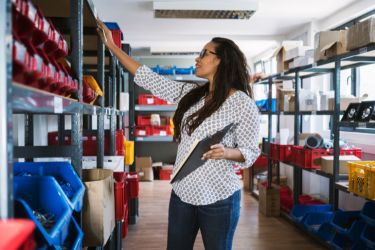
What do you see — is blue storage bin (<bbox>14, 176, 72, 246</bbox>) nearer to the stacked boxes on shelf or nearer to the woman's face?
the stacked boxes on shelf

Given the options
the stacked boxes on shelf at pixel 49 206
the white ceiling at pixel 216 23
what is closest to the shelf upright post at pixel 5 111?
the stacked boxes on shelf at pixel 49 206

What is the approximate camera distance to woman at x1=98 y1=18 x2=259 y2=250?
1900mm

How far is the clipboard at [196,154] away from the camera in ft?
6.01

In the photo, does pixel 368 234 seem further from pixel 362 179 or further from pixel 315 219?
pixel 315 219

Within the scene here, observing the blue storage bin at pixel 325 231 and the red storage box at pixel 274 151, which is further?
the red storage box at pixel 274 151

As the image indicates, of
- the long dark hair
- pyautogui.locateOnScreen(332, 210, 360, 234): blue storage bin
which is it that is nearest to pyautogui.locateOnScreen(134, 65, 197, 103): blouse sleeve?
the long dark hair

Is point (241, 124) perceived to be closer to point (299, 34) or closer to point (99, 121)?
point (99, 121)

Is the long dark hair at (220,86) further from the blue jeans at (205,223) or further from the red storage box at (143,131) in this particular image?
the red storage box at (143,131)

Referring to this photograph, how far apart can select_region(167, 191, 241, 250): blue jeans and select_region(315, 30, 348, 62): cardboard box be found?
2.40 m

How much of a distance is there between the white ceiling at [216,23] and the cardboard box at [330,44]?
106 cm

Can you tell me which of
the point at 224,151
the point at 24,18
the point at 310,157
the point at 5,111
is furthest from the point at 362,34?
the point at 5,111

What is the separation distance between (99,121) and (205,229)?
126 cm

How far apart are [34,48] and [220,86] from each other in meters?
1.01

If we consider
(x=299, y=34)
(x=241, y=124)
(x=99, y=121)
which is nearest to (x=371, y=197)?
(x=241, y=124)
